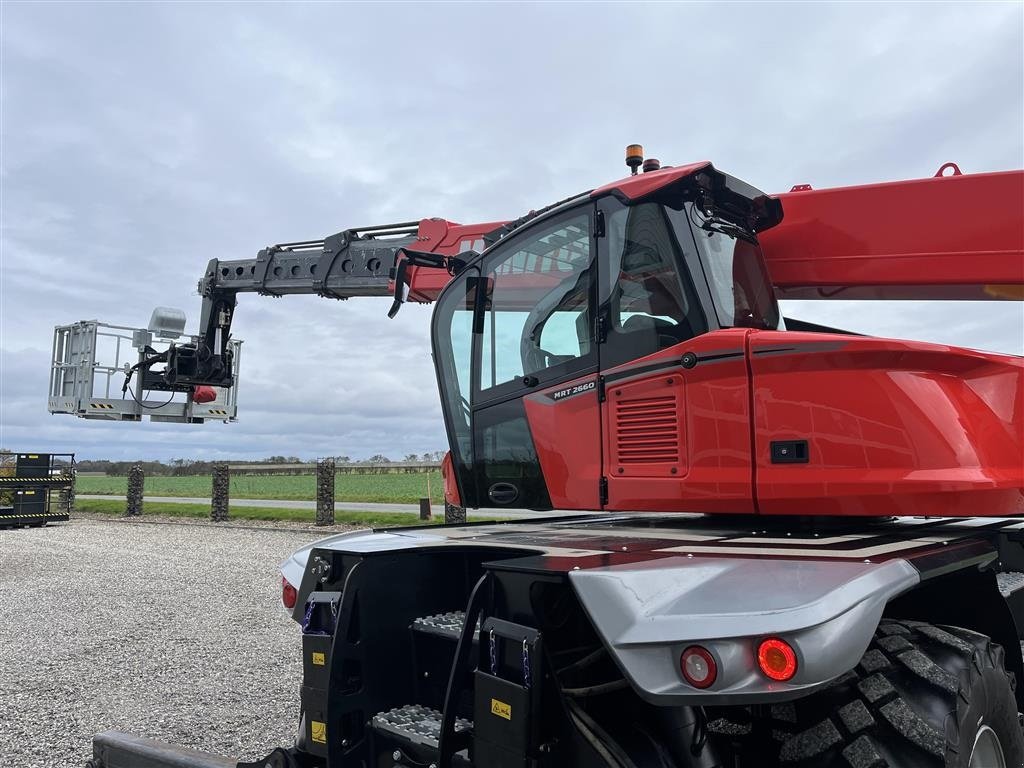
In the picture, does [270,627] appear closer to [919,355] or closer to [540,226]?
[540,226]

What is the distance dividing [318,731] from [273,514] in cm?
1829

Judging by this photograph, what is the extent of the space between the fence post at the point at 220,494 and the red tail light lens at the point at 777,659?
64.4ft

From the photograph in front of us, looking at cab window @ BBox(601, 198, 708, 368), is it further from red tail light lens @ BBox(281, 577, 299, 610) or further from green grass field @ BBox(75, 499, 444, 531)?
green grass field @ BBox(75, 499, 444, 531)

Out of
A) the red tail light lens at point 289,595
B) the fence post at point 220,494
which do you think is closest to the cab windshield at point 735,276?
the red tail light lens at point 289,595

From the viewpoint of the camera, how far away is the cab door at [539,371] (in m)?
3.36

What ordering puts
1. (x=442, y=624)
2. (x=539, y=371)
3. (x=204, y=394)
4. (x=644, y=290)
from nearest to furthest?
(x=442, y=624) → (x=644, y=290) → (x=539, y=371) → (x=204, y=394)

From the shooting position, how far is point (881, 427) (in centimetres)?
269

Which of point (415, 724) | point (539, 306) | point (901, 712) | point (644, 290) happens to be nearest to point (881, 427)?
point (901, 712)

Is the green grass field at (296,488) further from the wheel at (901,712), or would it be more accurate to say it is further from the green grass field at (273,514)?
the wheel at (901,712)

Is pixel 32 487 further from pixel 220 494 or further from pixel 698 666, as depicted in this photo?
pixel 698 666

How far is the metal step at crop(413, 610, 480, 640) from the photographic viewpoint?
2.79 metres

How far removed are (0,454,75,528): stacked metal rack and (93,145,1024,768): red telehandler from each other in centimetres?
1850

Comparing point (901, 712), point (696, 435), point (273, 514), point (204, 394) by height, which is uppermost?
point (204, 394)

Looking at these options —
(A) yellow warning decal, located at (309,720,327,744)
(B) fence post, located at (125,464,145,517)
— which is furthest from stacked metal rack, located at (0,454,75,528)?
(A) yellow warning decal, located at (309,720,327,744)
